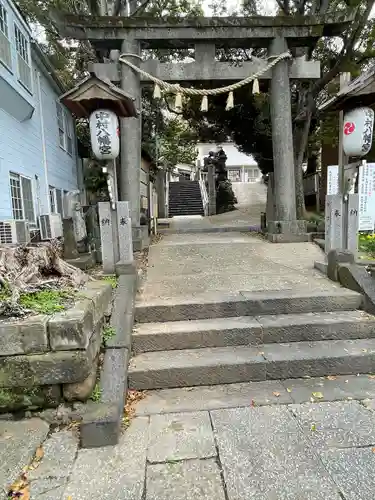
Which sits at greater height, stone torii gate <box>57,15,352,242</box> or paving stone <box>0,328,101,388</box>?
stone torii gate <box>57,15,352,242</box>

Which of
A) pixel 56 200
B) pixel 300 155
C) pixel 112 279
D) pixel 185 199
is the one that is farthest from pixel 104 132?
pixel 185 199

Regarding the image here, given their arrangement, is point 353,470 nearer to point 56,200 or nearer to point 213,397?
point 213,397

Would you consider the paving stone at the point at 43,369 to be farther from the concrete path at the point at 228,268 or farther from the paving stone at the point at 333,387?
the paving stone at the point at 333,387

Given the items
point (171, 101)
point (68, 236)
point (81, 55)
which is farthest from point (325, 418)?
point (171, 101)

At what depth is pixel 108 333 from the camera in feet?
11.2

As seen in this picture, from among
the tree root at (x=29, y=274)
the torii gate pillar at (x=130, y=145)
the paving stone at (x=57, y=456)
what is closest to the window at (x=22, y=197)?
the torii gate pillar at (x=130, y=145)

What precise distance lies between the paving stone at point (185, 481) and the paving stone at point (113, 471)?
0.27 feet

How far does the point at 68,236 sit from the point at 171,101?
12.0 meters

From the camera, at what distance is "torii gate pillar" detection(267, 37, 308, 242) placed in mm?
7594

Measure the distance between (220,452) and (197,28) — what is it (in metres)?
8.26

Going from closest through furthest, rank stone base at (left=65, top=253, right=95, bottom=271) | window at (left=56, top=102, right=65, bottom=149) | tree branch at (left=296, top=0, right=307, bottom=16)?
stone base at (left=65, top=253, right=95, bottom=271)
tree branch at (left=296, top=0, right=307, bottom=16)
window at (left=56, top=102, right=65, bottom=149)

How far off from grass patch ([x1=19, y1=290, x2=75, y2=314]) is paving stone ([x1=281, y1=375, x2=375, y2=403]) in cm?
224

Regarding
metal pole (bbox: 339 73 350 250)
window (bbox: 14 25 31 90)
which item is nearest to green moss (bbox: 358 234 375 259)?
metal pole (bbox: 339 73 350 250)

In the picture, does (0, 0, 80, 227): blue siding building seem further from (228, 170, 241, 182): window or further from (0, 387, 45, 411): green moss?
(228, 170, 241, 182): window
